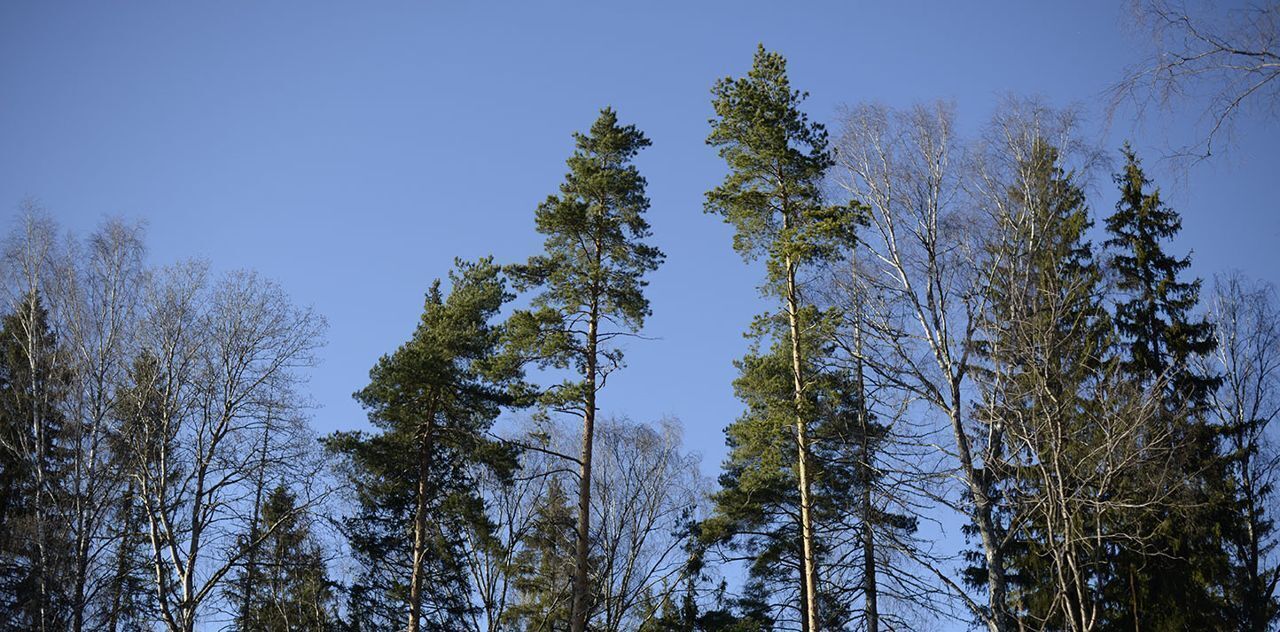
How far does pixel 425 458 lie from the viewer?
22.0m

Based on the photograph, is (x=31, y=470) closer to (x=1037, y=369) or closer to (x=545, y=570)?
(x=545, y=570)

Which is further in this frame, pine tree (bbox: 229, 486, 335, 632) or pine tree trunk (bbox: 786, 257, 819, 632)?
pine tree (bbox: 229, 486, 335, 632)

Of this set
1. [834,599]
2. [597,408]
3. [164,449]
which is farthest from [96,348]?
[834,599]

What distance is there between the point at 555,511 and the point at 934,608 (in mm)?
9796

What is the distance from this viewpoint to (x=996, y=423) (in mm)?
14016

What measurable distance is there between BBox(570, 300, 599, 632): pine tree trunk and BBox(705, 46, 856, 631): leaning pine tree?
3456mm

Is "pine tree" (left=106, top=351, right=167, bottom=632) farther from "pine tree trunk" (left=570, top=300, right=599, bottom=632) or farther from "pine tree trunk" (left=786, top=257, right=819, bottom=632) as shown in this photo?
"pine tree trunk" (left=786, top=257, right=819, bottom=632)

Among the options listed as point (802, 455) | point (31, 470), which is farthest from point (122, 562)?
point (802, 455)

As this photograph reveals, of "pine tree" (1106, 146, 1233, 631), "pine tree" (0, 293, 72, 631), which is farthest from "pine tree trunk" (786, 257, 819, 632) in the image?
"pine tree" (0, 293, 72, 631)

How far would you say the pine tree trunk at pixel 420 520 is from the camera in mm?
20125

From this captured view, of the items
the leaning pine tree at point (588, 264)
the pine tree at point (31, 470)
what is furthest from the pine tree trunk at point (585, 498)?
the pine tree at point (31, 470)

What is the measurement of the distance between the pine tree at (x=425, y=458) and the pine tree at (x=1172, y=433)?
12.9m

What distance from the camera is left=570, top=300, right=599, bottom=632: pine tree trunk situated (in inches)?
682

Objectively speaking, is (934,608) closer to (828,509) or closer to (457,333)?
(828,509)
